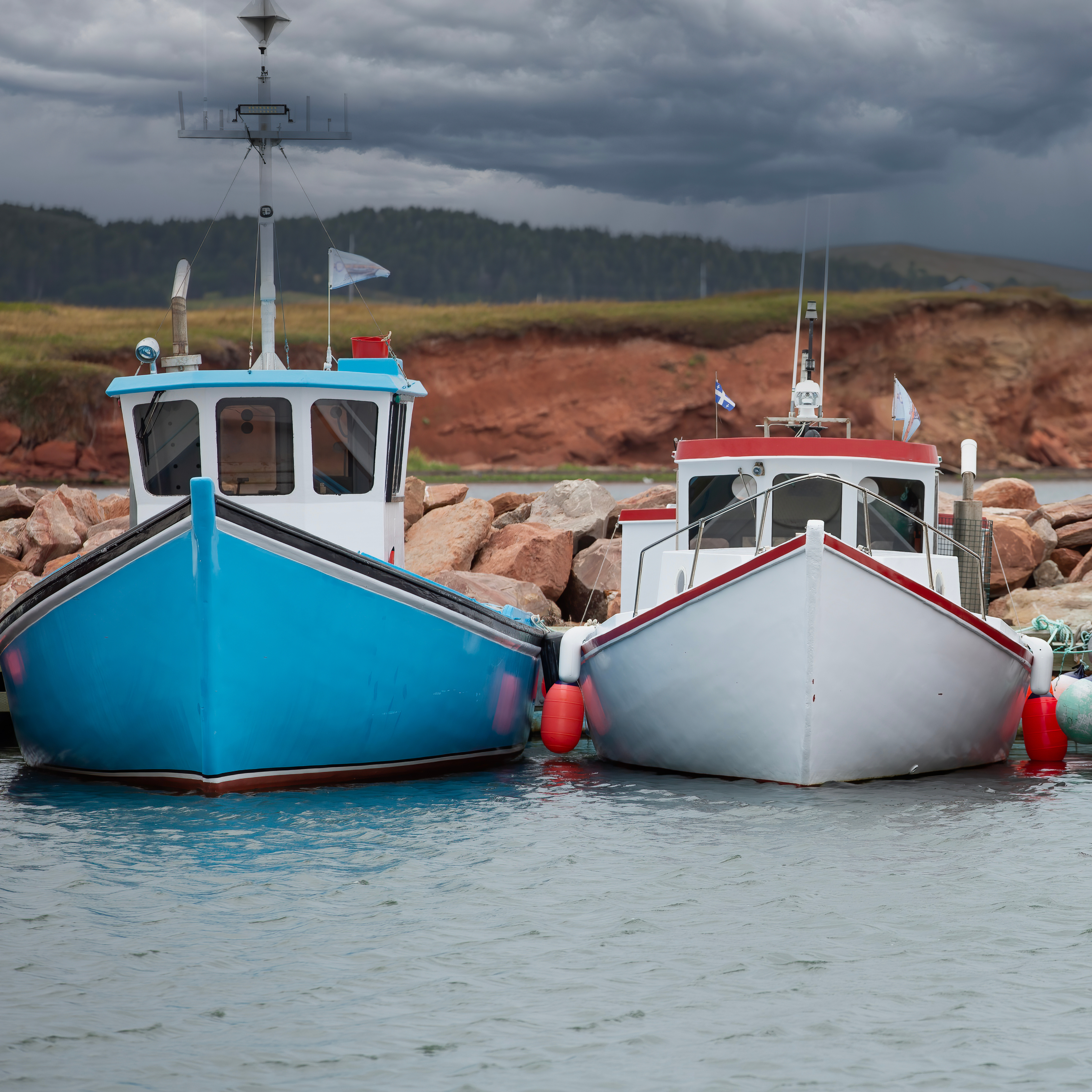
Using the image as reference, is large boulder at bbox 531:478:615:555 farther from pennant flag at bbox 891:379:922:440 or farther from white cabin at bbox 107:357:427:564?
white cabin at bbox 107:357:427:564

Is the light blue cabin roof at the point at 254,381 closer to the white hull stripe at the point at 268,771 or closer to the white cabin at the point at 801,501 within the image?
the white cabin at the point at 801,501

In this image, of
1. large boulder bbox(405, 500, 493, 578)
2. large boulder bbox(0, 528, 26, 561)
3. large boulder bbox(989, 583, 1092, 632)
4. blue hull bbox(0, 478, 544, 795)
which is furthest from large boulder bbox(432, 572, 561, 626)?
large boulder bbox(0, 528, 26, 561)

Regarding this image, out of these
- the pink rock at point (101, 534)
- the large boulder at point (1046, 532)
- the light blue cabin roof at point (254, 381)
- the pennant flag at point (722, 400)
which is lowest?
the pink rock at point (101, 534)

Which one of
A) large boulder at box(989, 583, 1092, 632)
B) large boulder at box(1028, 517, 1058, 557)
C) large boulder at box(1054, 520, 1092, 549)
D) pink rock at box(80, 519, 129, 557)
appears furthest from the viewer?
large boulder at box(1054, 520, 1092, 549)

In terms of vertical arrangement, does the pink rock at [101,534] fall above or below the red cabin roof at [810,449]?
below

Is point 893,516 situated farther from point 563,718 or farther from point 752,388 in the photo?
point 752,388

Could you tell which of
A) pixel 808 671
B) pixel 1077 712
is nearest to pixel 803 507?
pixel 808 671

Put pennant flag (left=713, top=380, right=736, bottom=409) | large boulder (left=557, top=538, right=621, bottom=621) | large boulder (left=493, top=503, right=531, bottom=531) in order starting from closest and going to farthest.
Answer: pennant flag (left=713, top=380, right=736, bottom=409), large boulder (left=557, top=538, right=621, bottom=621), large boulder (left=493, top=503, right=531, bottom=531)

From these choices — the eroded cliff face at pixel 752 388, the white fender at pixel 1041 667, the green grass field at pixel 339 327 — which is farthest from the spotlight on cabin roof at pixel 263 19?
the eroded cliff face at pixel 752 388

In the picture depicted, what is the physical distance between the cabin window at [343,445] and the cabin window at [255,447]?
23 cm

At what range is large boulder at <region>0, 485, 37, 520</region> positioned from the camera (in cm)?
Result: 2177

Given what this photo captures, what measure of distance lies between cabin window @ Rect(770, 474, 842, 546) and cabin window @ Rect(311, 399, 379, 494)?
3.59 metres

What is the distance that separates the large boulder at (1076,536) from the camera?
781 inches

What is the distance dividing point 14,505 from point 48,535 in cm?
332
